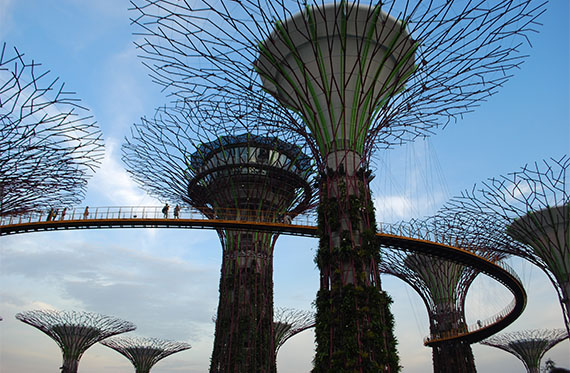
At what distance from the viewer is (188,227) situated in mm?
24734

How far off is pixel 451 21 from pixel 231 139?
18.3m

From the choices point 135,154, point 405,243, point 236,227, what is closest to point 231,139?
point 135,154

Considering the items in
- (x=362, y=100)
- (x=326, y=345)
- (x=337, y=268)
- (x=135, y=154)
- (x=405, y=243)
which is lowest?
(x=326, y=345)

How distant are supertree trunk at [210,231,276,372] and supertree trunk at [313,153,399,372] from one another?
41.3 ft

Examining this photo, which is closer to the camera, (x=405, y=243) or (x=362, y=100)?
(x=362, y=100)

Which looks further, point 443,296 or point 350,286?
point 443,296

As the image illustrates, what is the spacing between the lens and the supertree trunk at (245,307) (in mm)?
25031

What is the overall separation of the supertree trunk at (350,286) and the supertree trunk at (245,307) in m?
12.6

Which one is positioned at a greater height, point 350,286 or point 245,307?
point 245,307

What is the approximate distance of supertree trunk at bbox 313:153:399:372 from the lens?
13.1m

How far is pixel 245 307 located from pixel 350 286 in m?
14.1

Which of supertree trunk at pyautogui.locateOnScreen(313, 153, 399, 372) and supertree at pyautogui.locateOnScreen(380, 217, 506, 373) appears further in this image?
supertree at pyautogui.locateOnScreen(380, 217, 506, 373)

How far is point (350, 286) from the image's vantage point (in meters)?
13.9

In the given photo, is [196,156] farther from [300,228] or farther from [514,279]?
[514,279]
